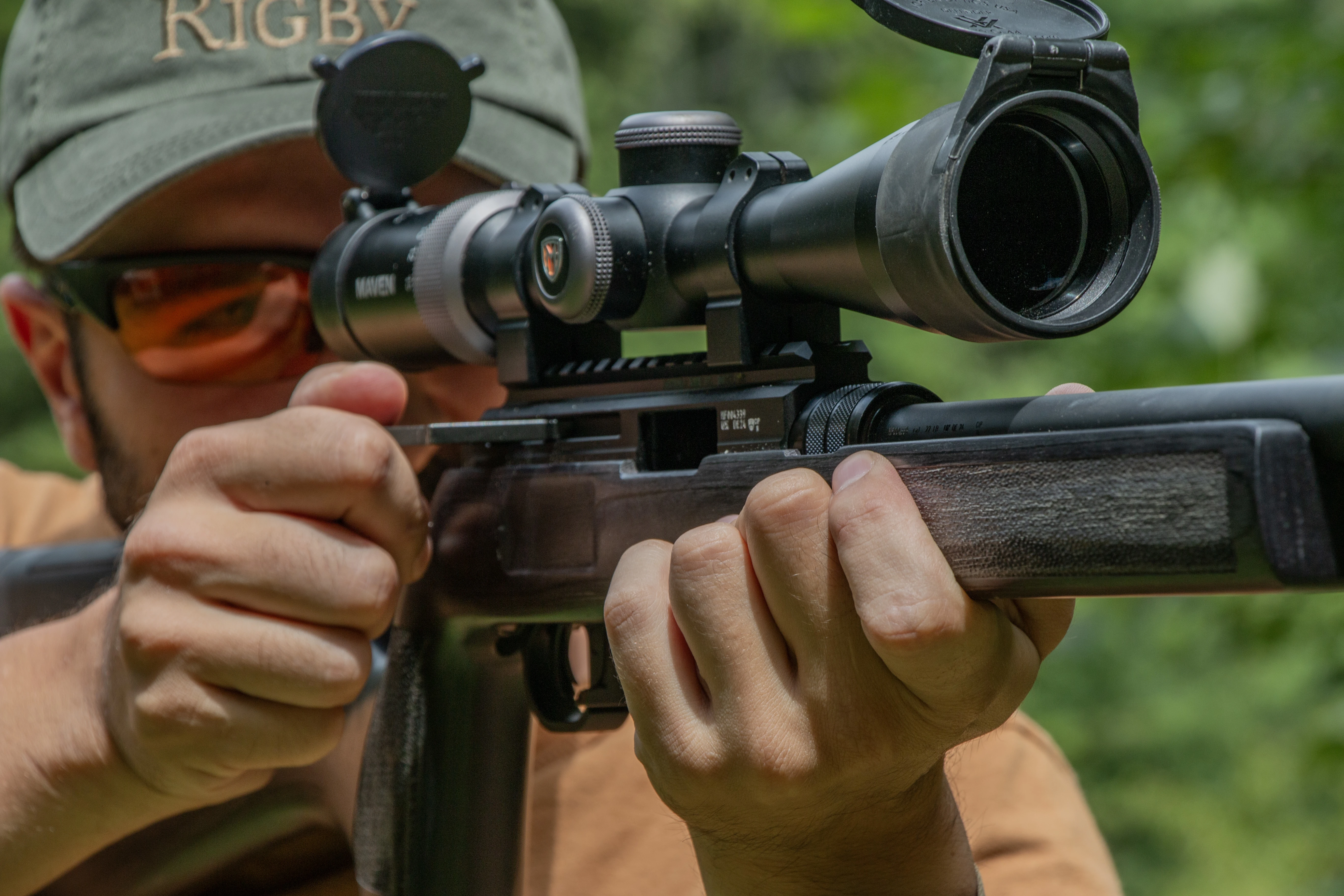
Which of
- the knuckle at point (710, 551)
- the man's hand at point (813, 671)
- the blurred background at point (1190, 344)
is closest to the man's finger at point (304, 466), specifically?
the man's hand at point (813, 671)

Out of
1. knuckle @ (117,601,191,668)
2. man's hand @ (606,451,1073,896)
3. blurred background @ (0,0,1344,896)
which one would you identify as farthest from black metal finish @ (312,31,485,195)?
blurred background @ (0,0,1344,896)

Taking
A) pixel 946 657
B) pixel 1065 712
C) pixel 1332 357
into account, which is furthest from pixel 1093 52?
pixel 1065 712

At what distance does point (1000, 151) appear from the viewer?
1.09 meters

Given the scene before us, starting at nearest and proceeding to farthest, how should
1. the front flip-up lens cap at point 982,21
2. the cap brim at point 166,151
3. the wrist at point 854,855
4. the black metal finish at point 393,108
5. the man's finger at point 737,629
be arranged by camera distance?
the front flip-up lens cap at point 982,21, the man's finger at point 737,629, the wrist at point 854,855, the black metal finish at point 393,108, the cap brim at point 166,151

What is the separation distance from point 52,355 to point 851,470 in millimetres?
2184

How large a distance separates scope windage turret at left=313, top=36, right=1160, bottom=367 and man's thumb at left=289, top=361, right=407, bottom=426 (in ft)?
0.29

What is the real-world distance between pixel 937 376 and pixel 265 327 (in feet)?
17.2

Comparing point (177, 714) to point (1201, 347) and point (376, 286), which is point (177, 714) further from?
point (1201, 347)

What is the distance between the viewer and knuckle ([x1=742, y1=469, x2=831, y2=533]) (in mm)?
1128

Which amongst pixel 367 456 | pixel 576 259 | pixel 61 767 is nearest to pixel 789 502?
pixel 576 259

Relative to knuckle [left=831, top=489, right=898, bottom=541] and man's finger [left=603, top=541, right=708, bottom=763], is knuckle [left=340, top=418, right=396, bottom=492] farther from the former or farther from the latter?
knuckle [left=831, top=489, right=898, bottom=541]

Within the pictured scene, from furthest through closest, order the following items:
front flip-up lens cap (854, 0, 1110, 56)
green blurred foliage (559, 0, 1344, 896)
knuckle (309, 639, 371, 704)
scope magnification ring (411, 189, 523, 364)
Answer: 1. green blurred foliage (559, 0, 1344, 896)
2. scope magnification ring (411, 189, 523, 364)
3. knuckle (309, 639, 371, 704)
4. front flip-up lens cap (854, 0, 1110, 56)

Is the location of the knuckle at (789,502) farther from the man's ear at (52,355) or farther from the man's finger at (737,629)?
the man's ear at (52,355)

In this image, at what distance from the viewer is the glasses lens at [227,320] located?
6.98 feet
